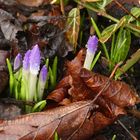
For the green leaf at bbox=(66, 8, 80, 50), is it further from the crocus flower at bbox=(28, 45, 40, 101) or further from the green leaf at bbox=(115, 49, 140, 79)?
the crocus flower at bbox=(28, 45, 40, 101)

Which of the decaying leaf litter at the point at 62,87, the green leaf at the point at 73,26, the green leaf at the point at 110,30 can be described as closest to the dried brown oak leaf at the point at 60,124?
the decaying leaf litter at the point at 62,87

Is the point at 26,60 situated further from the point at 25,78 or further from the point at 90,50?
the point at 90,50

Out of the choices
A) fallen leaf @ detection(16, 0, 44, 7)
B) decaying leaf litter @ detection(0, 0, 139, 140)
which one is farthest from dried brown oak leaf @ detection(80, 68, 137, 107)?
fallen leaf @ detection(16, 0, 44, 7)

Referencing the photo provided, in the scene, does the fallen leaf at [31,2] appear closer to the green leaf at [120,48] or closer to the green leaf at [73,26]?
the green leaf at [73,26]

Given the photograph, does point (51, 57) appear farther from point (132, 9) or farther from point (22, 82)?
point (132, 9)

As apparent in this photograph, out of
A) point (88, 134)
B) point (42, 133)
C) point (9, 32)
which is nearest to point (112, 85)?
point (88, 134)

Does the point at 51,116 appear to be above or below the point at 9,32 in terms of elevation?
below
